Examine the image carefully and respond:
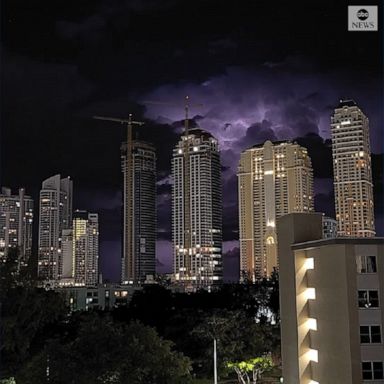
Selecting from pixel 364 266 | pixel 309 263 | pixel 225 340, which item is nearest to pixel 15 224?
pixel 225 340

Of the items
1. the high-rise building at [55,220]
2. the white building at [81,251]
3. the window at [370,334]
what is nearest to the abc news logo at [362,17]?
the window at [370,334]

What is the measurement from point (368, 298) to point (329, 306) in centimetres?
31

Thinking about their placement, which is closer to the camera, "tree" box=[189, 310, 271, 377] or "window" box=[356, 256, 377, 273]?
"window" box=[356, 256, 377, 273]

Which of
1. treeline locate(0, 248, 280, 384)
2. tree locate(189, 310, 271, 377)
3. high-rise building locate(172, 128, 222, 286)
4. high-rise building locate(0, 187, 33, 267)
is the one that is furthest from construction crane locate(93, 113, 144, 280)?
tree locate(189, 310, 271, 377)

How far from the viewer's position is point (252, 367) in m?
6.32

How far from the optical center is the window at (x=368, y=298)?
12.1 feet

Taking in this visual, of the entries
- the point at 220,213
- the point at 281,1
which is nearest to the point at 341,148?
Result: the point at 281,1

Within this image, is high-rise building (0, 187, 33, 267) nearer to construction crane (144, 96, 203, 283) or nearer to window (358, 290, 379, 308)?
window (358, 290, 379, 308)

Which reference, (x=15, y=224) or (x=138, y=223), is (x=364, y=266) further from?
(x=138, y=223)

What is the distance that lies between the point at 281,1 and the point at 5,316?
3493 mm

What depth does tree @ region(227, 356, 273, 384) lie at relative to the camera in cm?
630

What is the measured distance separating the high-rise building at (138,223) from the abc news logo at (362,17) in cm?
1804

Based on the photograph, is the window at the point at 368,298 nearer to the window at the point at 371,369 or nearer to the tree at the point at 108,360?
the window at the point at 371,369

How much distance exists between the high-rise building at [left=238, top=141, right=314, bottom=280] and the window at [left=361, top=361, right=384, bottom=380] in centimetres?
871
